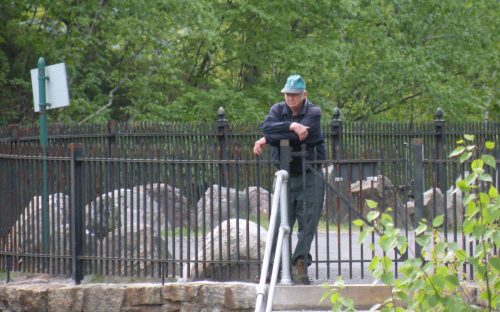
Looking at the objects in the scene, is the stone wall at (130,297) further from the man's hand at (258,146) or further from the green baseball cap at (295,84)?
the green baseball cap at (295,84)

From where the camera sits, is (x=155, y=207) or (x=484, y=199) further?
(x=155, y=207)

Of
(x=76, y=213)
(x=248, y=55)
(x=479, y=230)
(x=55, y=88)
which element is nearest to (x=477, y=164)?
(x=479, y=230)

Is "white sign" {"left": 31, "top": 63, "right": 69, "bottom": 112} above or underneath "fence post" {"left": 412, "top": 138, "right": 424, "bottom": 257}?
above

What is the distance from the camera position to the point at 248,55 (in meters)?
26.9

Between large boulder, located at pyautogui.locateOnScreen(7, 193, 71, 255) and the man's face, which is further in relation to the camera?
large boulder, located at pyautogui.locateOnScreen(7, 193, 71, 255)

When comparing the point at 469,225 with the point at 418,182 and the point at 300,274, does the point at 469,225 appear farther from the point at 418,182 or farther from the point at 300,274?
the point at 300,274

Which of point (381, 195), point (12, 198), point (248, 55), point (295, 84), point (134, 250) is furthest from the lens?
point (248, 55)

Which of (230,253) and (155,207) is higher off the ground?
(155,207)

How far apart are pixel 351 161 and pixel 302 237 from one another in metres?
0.77

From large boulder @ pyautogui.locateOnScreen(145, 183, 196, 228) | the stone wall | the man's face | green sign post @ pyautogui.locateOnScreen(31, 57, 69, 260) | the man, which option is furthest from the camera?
green sign post @ pyautogui.locateOnScreen(31, 57, 69, 260)

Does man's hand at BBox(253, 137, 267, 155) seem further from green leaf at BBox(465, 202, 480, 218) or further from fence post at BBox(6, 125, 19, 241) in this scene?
green leaf at BBox(465, 202, 480, 218)

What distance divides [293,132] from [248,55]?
17.0 meters

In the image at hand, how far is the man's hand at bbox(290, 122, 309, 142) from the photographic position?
32.5 feet

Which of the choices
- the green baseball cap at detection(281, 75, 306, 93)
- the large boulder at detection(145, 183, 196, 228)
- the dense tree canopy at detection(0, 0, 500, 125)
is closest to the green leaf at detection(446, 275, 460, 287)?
the green baseball cap at detection(281, 75, 306, 93)
